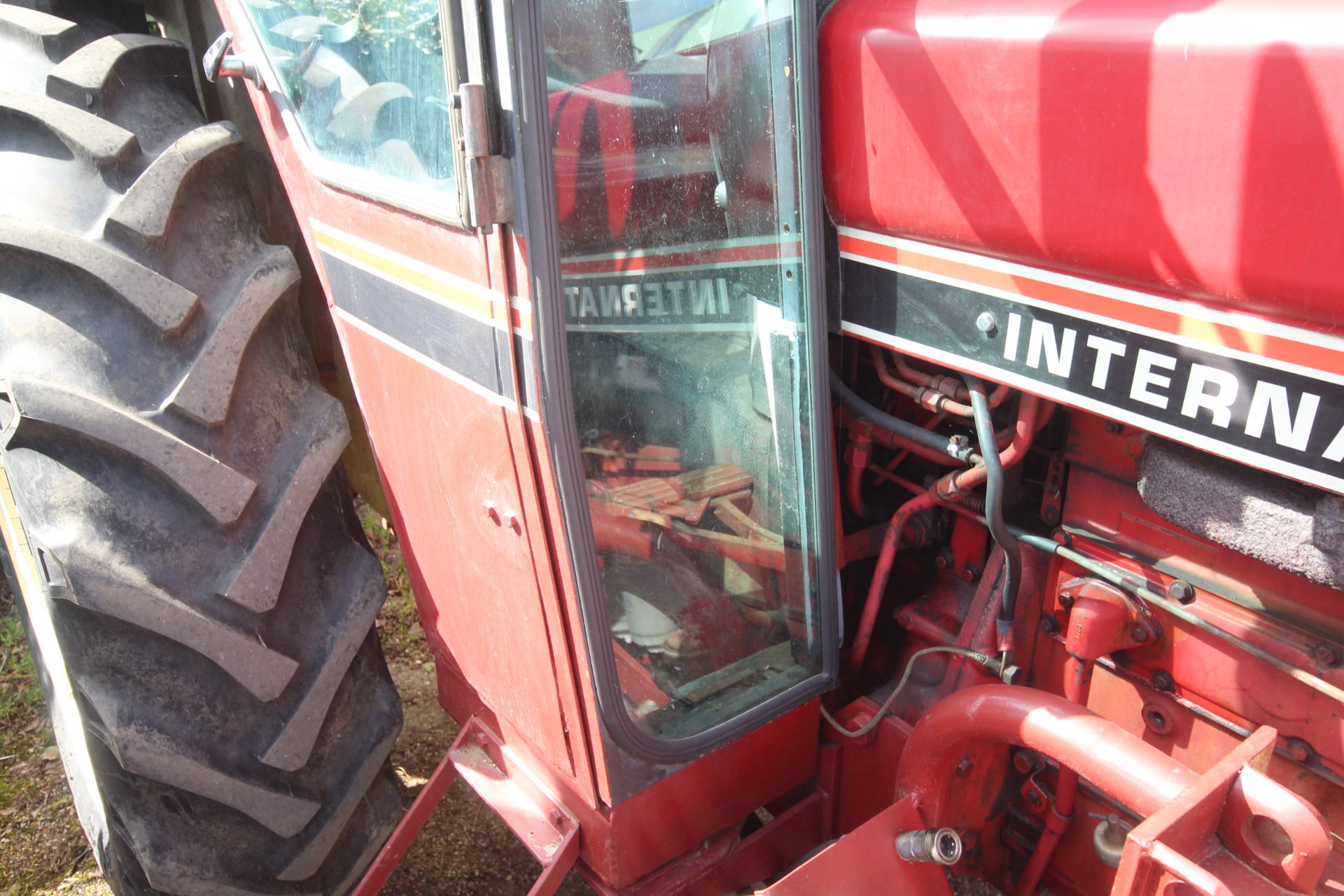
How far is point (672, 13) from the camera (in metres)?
1.25

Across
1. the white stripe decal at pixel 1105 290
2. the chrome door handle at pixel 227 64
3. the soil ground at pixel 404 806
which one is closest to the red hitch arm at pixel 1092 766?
the white stripe decal at pixel 1105 290

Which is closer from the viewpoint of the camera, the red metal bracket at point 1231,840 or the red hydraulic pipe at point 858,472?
the red metal bracket at point 1231,840

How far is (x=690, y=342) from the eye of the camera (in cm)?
136

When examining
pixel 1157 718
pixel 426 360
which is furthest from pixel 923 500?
pixel 426 360

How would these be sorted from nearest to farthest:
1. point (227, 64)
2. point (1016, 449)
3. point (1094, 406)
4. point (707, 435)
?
point (1094, 406) < point (1016, 449) < point (707, 435) < point (227, 64)

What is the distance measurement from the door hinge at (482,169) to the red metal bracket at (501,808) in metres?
0.88

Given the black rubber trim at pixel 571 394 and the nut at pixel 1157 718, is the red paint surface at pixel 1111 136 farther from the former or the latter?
the nut at pixel 1157 718

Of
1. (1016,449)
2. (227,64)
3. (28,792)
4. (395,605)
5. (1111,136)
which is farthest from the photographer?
(395,605)

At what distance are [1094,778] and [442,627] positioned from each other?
1.00 m

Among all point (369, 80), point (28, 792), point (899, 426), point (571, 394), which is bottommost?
point (28, 792)

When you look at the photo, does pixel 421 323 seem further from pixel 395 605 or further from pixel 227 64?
pixel 395 605

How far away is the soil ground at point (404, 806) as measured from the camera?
2049mm

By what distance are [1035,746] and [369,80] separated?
1.19 meters

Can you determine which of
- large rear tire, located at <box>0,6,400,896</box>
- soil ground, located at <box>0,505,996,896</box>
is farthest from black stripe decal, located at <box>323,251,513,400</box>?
soil ground, located at <box>0,505,996,896</box>
